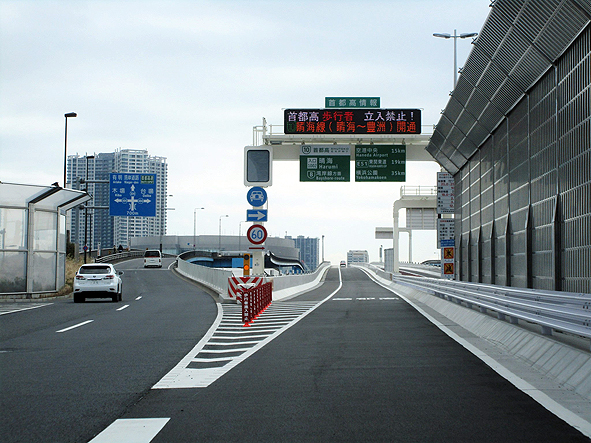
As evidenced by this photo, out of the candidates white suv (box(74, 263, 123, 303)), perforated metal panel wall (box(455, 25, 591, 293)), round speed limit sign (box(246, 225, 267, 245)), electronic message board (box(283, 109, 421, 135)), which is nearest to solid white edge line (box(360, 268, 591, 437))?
perforated metal panel wall (box(455, 25, 591, 293))

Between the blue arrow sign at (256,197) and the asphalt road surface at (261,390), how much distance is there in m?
12.5

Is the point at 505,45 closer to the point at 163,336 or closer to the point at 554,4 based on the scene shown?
the point at 554,4

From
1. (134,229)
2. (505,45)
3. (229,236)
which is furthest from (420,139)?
(134,229)

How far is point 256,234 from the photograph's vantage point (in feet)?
85.0

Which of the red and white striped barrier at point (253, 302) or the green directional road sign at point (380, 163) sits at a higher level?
the green directional road sign at point (380, 163)

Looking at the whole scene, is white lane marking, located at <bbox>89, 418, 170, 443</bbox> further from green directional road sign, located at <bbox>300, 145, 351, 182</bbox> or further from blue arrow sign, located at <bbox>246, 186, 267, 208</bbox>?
green directional road sign, located at <bbox>300, 145, 351, 182</bbox>

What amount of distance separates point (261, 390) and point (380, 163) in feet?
82.1

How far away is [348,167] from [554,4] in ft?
64.6

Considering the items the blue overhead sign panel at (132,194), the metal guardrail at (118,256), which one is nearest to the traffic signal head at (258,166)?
the blue overhead sign panel at (132,194)

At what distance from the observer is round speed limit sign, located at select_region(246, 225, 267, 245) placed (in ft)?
84.8

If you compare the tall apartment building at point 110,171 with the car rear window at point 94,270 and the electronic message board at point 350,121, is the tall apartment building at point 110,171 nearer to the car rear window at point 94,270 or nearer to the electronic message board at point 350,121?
the electronic message board at point 350,121

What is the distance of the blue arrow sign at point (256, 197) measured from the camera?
26.6 metres

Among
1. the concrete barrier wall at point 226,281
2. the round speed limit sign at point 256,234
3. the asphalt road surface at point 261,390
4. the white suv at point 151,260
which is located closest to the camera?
the asphalt road surface at point 261,390

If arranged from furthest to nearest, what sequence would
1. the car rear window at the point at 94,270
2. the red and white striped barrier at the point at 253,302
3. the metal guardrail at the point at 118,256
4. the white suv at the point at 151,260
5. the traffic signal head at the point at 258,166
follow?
the metal guardrail at the point at 118,256
the white suv at the point at 151,260
the traffic signal head at the point at 258,166
the car rear window at the point at 94,270
the red and white striped barrier at the point at 253,302
